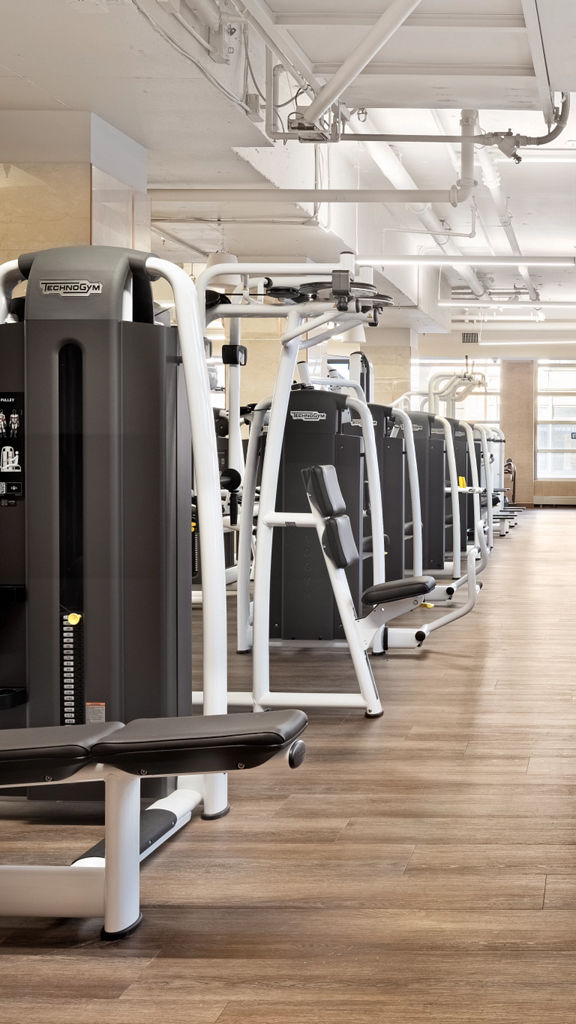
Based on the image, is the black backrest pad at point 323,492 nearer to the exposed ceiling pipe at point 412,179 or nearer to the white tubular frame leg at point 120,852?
the white tubular frame leg at point 120,852

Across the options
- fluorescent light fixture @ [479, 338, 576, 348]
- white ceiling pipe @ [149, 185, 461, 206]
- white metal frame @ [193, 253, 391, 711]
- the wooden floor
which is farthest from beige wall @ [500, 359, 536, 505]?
the wooden floor

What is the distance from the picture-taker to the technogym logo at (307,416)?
555 cm

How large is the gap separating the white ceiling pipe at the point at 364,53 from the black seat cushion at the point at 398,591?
2.15 meters

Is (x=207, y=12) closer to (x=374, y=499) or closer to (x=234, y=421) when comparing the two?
(x=374, y=499)

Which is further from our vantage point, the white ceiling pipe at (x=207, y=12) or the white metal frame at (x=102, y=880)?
the white ceiling pipe at (x=207, y=12)

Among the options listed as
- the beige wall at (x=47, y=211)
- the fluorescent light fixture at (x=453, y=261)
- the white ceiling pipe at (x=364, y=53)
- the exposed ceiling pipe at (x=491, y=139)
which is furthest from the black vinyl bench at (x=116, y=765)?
the fluorescent light fixture at (x=453, y=261)

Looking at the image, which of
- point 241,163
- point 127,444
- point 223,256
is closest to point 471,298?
point 223,256

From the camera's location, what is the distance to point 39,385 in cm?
288

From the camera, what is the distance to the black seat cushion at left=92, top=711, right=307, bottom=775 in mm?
2158

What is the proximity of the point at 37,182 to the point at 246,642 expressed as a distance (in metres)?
2.71

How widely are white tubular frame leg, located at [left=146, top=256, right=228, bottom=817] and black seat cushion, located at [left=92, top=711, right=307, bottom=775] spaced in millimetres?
648

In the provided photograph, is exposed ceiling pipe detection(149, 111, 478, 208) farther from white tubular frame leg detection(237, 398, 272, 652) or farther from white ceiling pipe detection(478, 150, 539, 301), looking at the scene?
white tubular frame leg detection(237, 398, 272, 652)

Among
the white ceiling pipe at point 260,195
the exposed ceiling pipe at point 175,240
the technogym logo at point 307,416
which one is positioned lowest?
the technogym logo at point 307,416

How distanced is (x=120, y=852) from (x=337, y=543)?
2.02 meters
